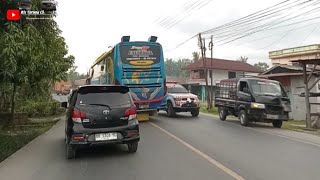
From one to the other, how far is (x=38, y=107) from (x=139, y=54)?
11.0m

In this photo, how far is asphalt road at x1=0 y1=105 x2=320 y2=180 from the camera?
23.4 feet

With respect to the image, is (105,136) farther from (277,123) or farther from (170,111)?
(170,111)

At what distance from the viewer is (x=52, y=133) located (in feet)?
48.8

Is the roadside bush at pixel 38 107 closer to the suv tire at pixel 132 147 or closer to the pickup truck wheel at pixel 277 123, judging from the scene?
the pickup truck wheel at pixel 277 123

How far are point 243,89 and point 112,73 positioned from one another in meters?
6.66

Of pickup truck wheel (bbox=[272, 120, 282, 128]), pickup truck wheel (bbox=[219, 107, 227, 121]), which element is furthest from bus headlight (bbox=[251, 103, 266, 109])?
pickup truck wheel (bbox=[219, 107, 227, 121])

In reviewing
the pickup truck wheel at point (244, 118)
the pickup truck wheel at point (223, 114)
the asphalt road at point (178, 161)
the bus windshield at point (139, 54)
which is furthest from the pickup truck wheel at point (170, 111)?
the asphalt road at point (178, 161)

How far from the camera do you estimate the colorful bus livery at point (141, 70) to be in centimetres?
1774

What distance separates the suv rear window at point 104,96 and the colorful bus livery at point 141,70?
8.11 meters

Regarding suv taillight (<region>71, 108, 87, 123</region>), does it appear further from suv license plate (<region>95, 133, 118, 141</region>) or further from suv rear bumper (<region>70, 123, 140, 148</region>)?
suv license plate (<region>95, 133, 118, 141</region>)

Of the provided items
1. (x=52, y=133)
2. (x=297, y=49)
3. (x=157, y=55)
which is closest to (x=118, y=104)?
(x=52, y=133)

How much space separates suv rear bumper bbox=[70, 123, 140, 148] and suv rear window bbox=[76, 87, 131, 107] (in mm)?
639

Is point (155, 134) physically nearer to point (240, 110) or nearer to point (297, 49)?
point (240, 110)

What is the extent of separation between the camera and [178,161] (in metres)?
8.32
